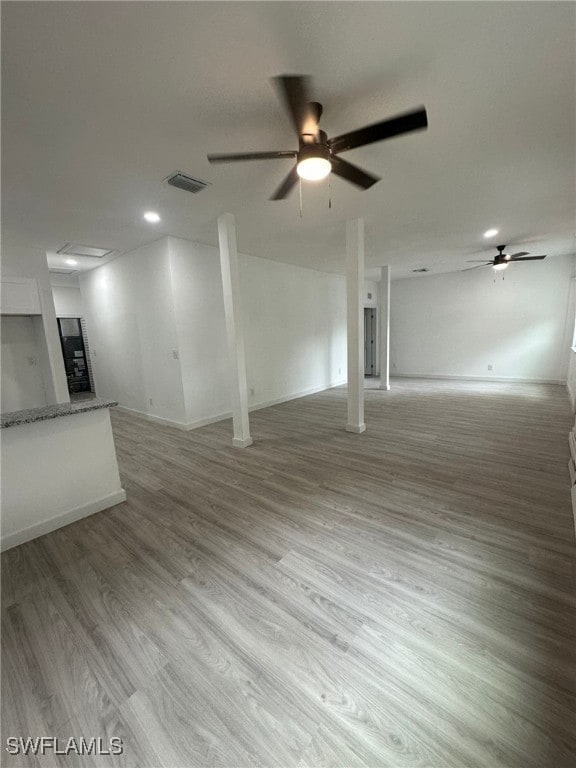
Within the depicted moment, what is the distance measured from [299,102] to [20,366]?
5.50 m

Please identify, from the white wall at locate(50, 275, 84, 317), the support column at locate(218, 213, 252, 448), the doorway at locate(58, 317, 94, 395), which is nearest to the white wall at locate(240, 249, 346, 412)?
the support column at locate(218, 213, 252, 448)

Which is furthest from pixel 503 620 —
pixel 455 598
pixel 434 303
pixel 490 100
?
pixel 434 303

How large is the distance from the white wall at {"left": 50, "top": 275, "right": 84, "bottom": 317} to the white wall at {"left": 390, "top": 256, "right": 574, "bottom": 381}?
8607 millimetres

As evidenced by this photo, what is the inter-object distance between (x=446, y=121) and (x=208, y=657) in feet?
11.5

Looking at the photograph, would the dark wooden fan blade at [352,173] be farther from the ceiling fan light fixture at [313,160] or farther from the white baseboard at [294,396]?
the white baseboard at [294,396]

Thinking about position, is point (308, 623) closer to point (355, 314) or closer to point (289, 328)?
point (355, 314)

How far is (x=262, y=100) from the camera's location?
183 cm

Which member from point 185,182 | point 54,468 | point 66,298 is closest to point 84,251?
point 185,182

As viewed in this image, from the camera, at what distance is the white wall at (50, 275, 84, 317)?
23.2ft

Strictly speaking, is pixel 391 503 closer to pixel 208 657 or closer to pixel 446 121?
pixel 208 657

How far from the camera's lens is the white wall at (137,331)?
4.57 metres

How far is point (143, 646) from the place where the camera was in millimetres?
1396

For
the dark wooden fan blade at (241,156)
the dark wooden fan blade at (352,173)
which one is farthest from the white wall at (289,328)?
the dark wooden fan blade at (241,156)

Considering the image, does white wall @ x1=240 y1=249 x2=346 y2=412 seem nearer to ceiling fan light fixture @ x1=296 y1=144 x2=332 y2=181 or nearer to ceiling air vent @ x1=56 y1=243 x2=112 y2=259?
ceiling air vent @ x1=56 y1=243 x2=112 y2=259
